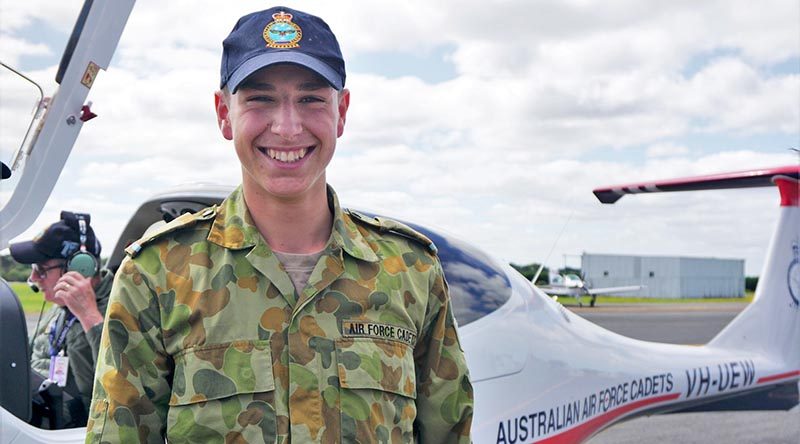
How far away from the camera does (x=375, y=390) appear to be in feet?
4.93

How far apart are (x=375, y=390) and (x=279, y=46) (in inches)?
29.0

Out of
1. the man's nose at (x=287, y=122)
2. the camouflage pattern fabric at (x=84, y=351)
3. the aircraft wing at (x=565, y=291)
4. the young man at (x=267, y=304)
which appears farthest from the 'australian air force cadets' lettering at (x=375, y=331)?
the aircraft wing at (x=565, y=291)

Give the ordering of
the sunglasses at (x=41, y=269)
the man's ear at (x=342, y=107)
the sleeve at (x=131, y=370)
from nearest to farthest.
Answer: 1. the sleeve at (x=131, y=370)
2. the man's ear at (x=342, y=107)
3. the sunglasses at (x=41, y=269)

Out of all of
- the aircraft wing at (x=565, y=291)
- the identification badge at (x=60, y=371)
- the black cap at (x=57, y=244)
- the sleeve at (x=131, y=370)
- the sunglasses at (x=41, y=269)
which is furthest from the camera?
the aircraft wing at (x=565, y=291)

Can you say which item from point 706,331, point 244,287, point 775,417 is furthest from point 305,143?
point 706,331

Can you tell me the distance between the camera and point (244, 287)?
4.80 ft

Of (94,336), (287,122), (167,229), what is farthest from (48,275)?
(287,122)

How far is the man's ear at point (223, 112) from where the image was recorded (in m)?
1.54

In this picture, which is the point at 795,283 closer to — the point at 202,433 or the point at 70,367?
the point at 70,367

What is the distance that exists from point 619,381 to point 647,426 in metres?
3.66

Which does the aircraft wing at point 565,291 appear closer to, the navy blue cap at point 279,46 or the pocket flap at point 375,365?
the pocket flap at point 375,365

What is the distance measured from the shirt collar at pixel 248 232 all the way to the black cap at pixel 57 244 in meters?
2.09

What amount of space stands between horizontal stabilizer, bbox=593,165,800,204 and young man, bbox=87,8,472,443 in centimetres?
451

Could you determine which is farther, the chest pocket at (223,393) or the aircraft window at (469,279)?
the aircraft window at (469,279)
